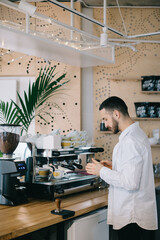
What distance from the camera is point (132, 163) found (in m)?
2.13

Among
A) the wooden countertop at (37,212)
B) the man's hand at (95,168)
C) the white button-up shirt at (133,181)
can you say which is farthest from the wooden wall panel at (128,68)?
the white button-up shirt at (133,181)

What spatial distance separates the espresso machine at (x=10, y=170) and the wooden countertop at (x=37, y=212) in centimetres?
7

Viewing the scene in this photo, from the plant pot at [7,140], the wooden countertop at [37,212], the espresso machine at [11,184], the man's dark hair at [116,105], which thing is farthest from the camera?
the plant pot at [7,140]

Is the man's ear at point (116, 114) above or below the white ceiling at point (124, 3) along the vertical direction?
below

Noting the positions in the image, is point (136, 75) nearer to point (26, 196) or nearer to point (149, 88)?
point (149, 88)

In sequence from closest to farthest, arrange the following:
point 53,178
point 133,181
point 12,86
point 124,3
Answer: point 133,181, point 53,178, point 124,3, point 12,86

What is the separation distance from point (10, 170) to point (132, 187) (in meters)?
0.95

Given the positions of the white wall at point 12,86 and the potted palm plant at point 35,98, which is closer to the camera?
the potted palm plant at point 35,98

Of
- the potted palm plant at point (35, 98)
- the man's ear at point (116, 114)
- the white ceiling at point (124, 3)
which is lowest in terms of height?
the man's ear at point (116, 114)

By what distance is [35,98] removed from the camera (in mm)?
4645

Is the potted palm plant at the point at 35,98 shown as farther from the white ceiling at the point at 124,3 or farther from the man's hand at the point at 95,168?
the man's hand at the point at 95,168

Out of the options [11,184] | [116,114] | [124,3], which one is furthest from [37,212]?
[124,3]

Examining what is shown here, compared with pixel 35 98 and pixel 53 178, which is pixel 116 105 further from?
pixel 35 98

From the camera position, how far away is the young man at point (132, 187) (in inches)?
84.4
